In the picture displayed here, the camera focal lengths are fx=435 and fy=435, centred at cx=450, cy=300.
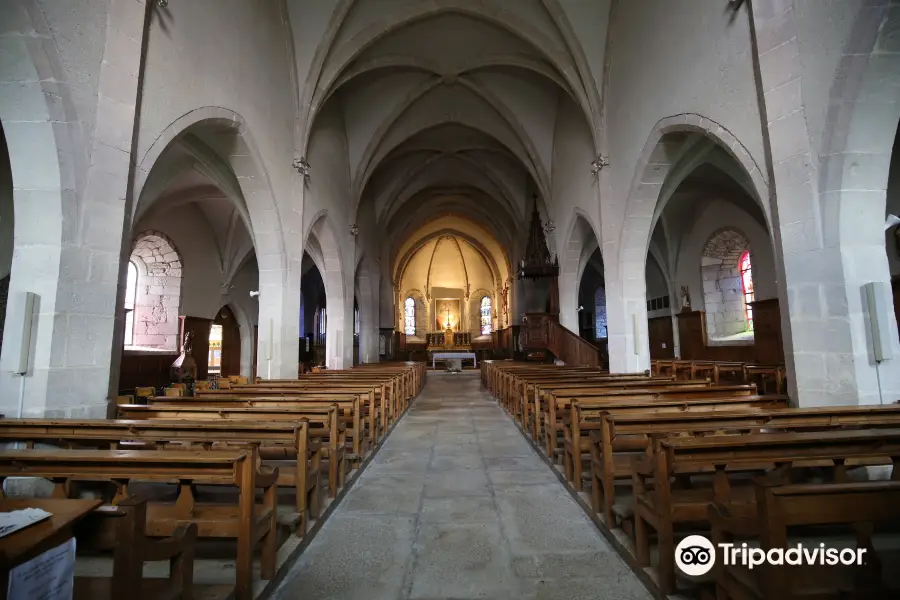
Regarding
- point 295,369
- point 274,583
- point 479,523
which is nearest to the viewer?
point 274,583

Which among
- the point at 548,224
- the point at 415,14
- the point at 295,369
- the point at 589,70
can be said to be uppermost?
the point at 415,14

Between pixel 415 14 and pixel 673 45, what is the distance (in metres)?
6.02

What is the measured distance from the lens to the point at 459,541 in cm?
302

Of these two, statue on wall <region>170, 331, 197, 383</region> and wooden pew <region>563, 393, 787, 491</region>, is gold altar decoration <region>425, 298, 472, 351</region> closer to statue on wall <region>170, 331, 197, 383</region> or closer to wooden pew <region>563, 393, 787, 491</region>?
statue on wall <region>170, 331, 197, 383</region>

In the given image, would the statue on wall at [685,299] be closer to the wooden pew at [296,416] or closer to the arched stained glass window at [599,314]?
the arched stained glass window at [599,314]

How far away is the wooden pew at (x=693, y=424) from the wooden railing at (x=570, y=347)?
8156mm

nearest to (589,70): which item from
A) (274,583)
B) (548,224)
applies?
(548,224)

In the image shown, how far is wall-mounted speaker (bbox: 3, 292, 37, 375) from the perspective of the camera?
3814mm

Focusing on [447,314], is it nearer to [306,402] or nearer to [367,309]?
[367,309]

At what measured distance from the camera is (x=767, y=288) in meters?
12.0

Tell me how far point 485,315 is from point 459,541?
27.4 m

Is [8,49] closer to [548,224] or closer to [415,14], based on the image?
[415,14]

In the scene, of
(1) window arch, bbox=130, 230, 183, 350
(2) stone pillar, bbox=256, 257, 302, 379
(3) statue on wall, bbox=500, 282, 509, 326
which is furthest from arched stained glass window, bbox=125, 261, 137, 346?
(3) statue on wall, bbox=500, 282, 509, 326

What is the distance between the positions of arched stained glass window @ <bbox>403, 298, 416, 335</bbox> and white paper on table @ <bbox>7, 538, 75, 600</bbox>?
93.7 feet
